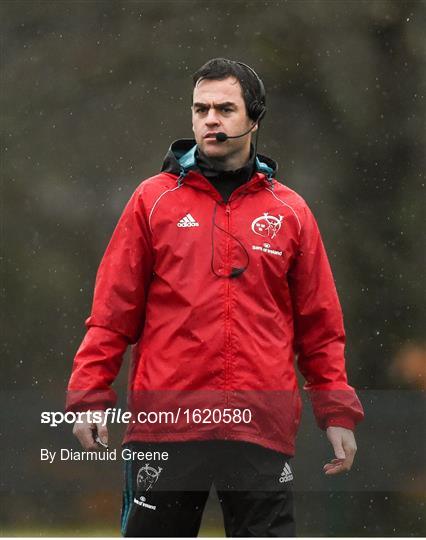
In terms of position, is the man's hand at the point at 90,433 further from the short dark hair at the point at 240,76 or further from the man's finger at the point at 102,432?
the short dark hair at the point at 240,76

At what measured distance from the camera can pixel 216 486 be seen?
8.79ft

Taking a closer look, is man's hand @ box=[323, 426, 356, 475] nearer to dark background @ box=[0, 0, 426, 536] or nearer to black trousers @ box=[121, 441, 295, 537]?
black trousers @ box=[121, 441, 295, 537]

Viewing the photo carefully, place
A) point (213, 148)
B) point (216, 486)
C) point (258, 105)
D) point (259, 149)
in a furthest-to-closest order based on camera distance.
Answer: point (259, 149)
point (258, 105)
point (213, 148)
point (216, 486)

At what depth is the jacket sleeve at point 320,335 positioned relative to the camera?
2859mm

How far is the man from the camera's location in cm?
267

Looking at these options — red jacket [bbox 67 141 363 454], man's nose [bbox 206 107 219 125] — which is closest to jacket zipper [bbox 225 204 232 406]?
red jacket [bbox 67 141 363 454]

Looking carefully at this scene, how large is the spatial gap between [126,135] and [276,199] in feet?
12.8

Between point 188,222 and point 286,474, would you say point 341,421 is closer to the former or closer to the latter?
point 286,474

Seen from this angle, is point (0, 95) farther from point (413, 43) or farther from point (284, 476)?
point (284, 476)

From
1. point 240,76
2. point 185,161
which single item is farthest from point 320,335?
point 240,76

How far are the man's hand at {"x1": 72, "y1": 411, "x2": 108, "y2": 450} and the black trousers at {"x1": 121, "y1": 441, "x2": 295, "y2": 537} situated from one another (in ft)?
0.25

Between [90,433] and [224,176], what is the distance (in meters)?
0.67

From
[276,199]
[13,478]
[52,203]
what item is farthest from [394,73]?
[276,199]

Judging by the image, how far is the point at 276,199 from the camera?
113 inches
